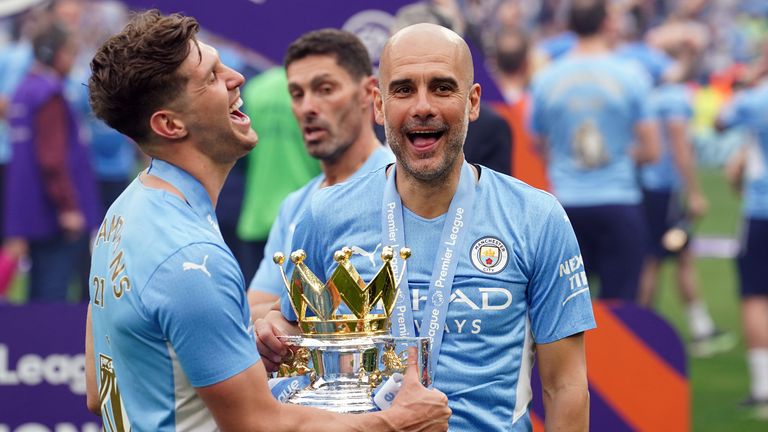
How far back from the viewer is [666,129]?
1188 centimetres

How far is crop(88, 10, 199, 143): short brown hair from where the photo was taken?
334 cm

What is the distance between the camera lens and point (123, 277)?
10.7ft

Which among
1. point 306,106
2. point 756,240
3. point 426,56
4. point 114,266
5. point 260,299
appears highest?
point 306,106

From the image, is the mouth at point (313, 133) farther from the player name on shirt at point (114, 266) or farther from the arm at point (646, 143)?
the arm at point (646, 143)

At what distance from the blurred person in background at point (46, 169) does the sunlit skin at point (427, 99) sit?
7307 millimetres

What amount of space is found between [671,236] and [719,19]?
25.7m

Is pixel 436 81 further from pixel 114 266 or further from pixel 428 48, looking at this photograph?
pixel 114 266

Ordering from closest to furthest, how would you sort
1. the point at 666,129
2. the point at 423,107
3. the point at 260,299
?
1. the point at 423,107
2. the point at 260,299
3. the point at 666,129

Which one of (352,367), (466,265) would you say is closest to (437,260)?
(466,265)

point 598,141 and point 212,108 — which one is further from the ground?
point 598,141

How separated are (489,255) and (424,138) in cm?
36

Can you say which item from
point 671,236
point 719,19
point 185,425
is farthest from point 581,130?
point 719,19

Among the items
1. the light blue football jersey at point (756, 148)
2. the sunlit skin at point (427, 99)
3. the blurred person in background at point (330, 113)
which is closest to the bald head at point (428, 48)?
the sunlit skin at point (427, 99)

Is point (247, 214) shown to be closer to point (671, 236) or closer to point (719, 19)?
point (671, 236)
